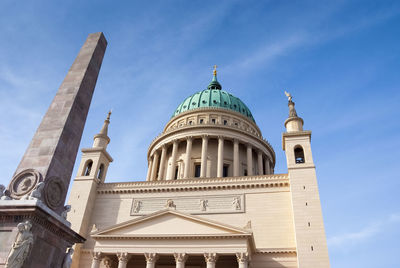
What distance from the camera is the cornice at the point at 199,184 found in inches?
1162

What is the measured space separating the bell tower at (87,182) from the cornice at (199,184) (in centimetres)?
140

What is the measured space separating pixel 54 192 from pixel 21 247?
75.0 inches

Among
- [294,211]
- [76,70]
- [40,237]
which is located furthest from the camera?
[294,211]

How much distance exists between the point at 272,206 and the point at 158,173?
20.1m

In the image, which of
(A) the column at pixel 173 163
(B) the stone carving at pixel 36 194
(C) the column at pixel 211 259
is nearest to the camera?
(B) the stone carving at pixel 36 194

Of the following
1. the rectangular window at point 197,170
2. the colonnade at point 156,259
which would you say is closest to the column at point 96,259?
the colonnade at point 156,259

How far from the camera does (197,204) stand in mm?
29906

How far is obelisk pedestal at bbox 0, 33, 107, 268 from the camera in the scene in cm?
762

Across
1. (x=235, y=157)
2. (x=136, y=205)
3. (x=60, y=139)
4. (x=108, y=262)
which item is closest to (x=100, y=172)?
(x=136, y=205)

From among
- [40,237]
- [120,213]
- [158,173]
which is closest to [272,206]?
[120,213]

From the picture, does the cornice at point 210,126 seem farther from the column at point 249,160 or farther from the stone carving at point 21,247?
the stone carving at point 21,247

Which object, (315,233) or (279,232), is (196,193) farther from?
(315,233)

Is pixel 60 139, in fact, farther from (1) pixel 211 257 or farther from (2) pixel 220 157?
(2) pixel 220 157

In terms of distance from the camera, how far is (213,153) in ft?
144
